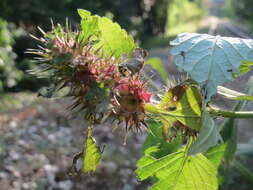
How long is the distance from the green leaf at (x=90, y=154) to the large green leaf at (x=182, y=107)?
113 millimetres

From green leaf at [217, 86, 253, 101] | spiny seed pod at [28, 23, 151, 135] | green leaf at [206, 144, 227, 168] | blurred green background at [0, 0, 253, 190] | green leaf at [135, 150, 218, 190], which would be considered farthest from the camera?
blurred green background at [0, 0, 253, 190]

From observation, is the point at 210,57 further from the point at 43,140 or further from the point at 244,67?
the point at 43,140

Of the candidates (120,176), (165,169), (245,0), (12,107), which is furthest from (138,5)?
(165,169)

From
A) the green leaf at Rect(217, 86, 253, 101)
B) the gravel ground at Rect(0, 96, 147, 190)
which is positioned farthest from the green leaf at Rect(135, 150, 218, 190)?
the gravel ground at Rect(0, 96, 147, 190)

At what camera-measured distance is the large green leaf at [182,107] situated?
0.62 meters

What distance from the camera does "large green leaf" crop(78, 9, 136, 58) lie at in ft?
2.12

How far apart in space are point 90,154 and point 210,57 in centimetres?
24

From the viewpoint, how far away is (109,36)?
0.69 meters

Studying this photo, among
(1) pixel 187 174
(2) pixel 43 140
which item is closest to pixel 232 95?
(1) pixel 187 174

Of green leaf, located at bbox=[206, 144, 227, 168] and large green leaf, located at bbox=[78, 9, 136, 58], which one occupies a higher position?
large green leaf, located at bbox=[78, 9, 136, 58]

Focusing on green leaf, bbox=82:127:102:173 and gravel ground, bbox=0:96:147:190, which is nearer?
green leaf, bbox=82:127:102:173

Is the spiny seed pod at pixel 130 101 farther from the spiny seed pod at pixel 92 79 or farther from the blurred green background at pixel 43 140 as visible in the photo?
the blurred green background at pixel 43 140

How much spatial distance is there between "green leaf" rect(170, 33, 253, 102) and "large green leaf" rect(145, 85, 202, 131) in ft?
0.11

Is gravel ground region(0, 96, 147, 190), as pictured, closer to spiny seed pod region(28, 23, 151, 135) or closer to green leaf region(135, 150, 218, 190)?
green leaf region(135, 150, 218, 190)
